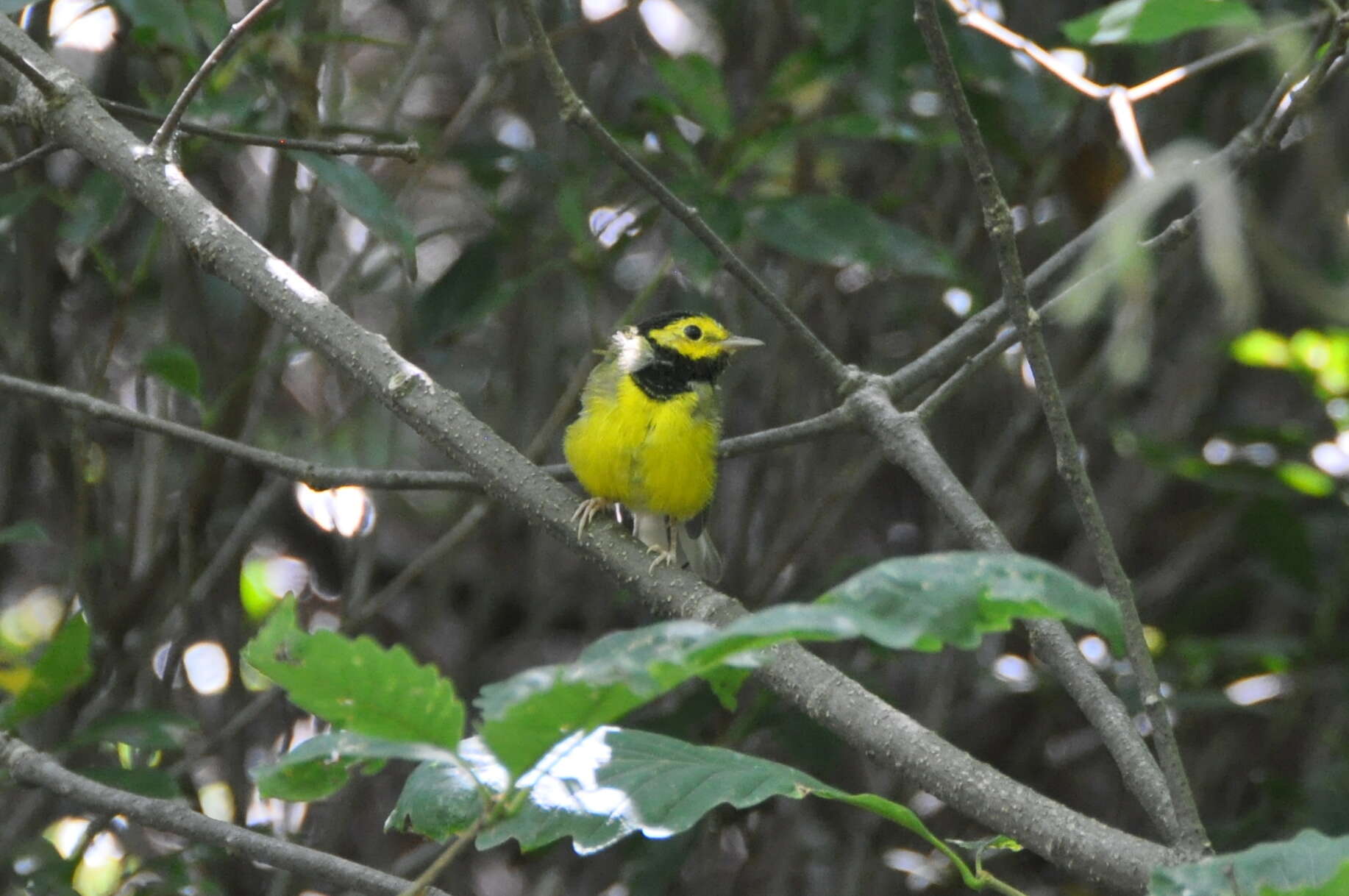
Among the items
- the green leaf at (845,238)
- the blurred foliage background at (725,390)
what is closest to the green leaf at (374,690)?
the blurred foliage background at (725,390)

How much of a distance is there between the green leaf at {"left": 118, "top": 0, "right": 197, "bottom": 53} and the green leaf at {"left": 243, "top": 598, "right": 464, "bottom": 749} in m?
2.44

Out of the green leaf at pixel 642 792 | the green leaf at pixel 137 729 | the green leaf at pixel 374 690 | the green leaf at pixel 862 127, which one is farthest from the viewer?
the green leaf at pixel 862 127

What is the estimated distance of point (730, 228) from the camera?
13.1 ft

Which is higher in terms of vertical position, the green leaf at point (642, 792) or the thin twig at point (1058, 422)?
the thin twig at point (1058, 422)

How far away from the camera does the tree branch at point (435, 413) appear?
212 cm

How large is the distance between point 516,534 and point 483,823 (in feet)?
15.4

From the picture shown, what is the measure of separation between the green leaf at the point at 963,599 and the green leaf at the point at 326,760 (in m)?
0.42

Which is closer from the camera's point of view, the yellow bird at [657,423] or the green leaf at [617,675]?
the green leaf at [617,675]

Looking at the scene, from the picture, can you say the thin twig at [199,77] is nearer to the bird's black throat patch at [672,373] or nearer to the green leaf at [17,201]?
the green leaf at [17,201]

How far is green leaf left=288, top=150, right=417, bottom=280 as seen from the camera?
3.19 metres

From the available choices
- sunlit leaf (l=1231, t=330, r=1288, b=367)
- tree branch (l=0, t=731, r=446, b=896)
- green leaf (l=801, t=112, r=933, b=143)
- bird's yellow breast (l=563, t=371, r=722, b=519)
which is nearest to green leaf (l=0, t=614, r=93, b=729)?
tree branch (l=0, t=731, r=446, b=896)

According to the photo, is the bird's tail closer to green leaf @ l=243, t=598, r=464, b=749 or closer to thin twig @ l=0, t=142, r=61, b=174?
thin twig @ l=0, t=142, r=61, b=174

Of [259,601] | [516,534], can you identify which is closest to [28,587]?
[259,601]

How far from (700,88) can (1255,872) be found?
10.6 feet
